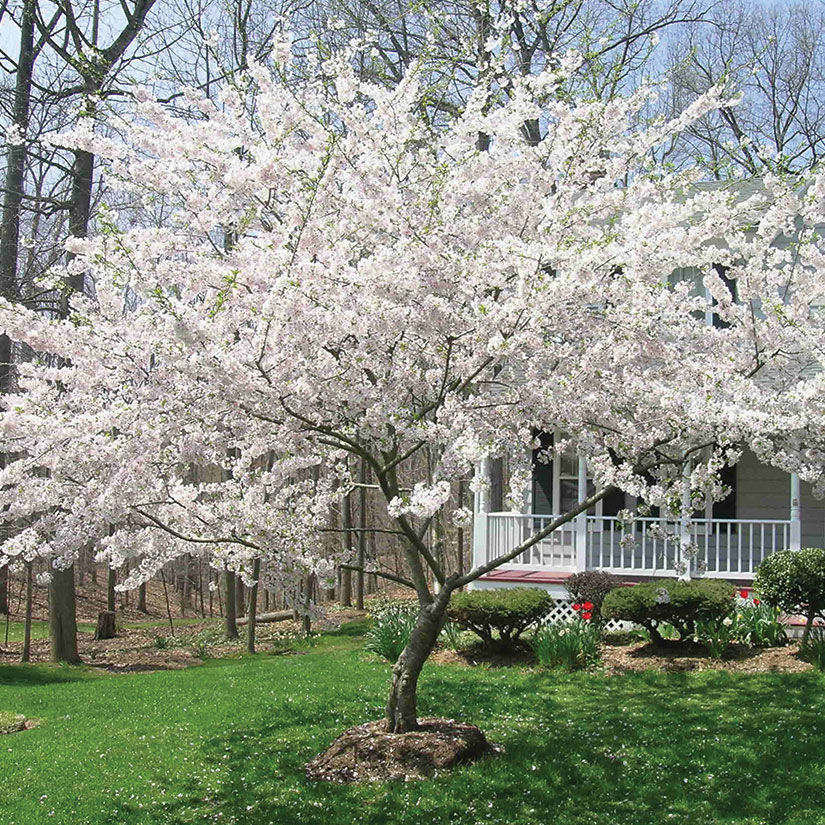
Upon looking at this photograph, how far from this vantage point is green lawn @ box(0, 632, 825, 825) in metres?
5.85

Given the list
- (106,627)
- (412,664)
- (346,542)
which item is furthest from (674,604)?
(346,542)

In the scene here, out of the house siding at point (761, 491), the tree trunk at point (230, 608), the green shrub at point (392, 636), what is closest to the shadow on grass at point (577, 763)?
the green shrub at point (392, 636)

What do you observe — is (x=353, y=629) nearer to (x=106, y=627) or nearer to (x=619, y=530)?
(x=619, y=530)

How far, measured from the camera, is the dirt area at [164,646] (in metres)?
14.3

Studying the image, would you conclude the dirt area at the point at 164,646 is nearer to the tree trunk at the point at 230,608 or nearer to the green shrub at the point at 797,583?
the tree trunk at the point at 230,608

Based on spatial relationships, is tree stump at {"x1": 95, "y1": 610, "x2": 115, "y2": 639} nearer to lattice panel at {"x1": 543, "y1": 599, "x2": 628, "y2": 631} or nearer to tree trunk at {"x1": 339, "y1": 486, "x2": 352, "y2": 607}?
tree trunk at {"x1": 339, "y1": 486, "x2": 352, "y2": 607}

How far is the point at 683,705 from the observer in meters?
8.25

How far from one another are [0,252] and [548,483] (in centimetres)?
960

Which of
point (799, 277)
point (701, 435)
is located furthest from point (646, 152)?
point (701, 435)

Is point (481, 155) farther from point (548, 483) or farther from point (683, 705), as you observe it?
point (548, 483)

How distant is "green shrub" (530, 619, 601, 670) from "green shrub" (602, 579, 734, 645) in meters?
0.45

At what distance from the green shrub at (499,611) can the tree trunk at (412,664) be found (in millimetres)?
3974

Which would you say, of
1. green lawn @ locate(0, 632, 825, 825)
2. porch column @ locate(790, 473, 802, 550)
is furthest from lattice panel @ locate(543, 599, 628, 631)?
porch column @ locate(790, 473, 802, 550)

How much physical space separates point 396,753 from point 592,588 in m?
5.59
